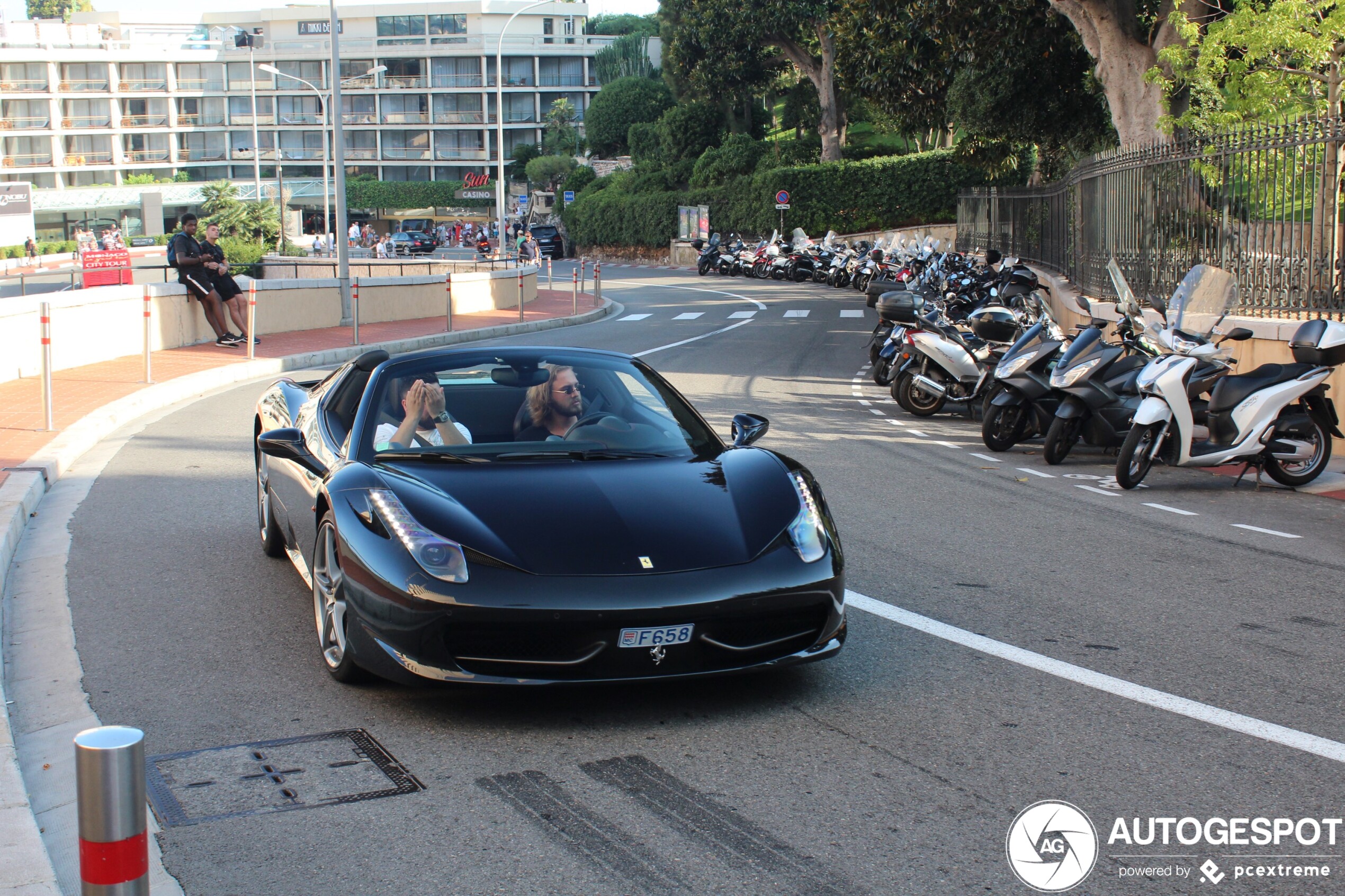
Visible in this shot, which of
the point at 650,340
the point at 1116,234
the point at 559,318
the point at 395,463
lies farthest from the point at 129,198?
the point at 395,463

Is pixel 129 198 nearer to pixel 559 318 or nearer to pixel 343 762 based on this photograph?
pixel 559 318

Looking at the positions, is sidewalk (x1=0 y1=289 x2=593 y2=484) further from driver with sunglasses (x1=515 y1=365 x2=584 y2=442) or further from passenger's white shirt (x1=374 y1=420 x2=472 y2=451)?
driver with sunglasses (x1=515 y1=365 x2=584 y2=442)

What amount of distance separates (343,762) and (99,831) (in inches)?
79.8

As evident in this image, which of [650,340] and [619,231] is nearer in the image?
[650,340]

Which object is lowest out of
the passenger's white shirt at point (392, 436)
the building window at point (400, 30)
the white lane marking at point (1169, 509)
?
the white lane marking at point (1169, 509)

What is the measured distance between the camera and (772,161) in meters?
63.3

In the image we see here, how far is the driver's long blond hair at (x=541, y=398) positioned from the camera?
5898 millimetres

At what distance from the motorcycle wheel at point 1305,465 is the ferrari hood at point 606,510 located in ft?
19.7

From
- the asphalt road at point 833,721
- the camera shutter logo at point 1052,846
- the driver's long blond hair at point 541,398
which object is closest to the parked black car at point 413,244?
the asphalt road at point 833,721

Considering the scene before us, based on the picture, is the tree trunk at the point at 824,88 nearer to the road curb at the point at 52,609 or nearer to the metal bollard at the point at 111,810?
the road curb at the point at 52,609

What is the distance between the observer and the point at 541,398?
596cm

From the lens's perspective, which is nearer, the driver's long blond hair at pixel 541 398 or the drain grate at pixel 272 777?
the drain grate at pixel 272 777

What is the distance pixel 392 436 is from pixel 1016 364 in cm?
720

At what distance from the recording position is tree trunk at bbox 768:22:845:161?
58.8 metres
